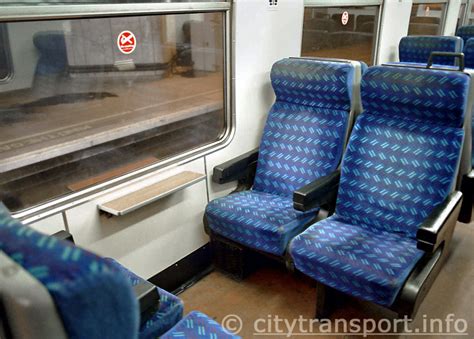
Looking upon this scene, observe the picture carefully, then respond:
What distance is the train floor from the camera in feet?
7.34

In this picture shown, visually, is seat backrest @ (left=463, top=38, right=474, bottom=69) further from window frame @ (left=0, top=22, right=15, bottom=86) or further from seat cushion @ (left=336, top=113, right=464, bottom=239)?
window frame @ (left=0, top=22, right=15, bottom=86)

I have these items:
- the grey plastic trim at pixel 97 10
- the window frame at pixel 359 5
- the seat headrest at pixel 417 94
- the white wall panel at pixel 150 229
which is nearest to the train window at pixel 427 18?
the window frame at pixel 359 5

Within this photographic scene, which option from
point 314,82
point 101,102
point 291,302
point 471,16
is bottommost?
point 291,302

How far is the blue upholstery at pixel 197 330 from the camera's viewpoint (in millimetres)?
1456

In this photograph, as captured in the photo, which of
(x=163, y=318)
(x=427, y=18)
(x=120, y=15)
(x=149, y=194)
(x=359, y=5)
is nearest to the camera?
(x=163, y=318)

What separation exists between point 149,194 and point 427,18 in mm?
4562

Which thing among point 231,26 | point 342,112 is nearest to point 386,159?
point 342,112

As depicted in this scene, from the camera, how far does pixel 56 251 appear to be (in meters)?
0.60

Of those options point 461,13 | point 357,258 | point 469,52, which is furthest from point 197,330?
point 461,13

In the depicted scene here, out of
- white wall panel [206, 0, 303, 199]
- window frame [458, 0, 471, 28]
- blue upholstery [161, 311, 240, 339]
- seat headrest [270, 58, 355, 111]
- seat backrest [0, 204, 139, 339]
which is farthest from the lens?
window frame [458, 0, 471, 28]

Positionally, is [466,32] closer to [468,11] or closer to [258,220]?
[468,11]

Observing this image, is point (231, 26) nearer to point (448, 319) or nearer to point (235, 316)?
point (235, 316)

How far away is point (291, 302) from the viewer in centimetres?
243

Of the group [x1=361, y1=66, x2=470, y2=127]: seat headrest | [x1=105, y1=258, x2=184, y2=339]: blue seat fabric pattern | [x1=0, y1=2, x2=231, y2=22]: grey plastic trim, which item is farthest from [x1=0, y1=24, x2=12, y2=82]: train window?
[x1=361, y1=66, x2=470, y2=127]: seat headrest
